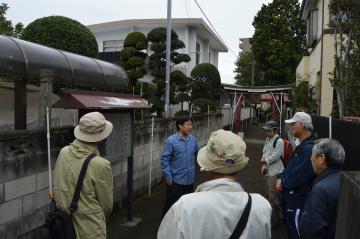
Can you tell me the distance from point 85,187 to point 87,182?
46 millimetres

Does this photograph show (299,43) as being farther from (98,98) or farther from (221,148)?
(221,148)

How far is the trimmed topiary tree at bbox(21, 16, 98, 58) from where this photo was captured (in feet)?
42.3

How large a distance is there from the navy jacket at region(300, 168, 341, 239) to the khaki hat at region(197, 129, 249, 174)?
1.22 m

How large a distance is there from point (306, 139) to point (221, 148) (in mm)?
2844

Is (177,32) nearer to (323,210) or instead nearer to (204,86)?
(204,86)

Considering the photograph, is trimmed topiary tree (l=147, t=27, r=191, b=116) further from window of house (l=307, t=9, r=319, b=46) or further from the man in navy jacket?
the man in navy jacket

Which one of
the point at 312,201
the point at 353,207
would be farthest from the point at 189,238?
the point at 312,201

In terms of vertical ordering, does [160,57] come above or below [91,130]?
above

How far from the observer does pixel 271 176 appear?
7.05m

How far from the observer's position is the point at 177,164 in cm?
606

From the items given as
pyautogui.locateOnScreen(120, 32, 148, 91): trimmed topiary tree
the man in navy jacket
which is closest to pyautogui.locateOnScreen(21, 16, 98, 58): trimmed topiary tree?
pyautogui.locateOnScreen(120, 32, 148, 91): trimmed topiary tree

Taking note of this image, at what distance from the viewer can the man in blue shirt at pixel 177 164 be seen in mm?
6047

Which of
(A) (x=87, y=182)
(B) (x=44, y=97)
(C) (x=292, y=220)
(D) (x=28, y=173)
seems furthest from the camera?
(B) (x=44, y=97)

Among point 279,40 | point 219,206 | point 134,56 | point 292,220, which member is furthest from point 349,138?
point 279,40
